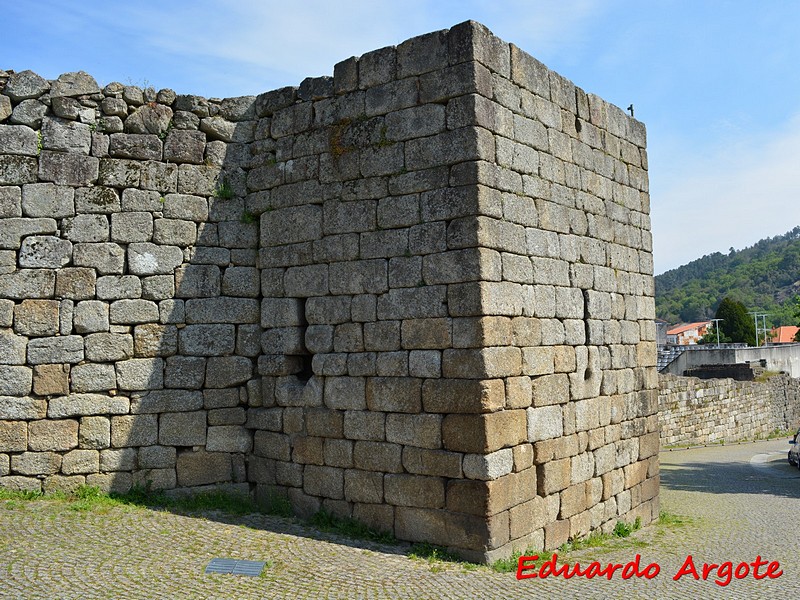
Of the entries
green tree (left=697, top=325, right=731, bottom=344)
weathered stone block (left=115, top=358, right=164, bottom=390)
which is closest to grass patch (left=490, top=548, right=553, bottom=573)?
weathered stone block (left=115, top=358, right=164, bottom=390)

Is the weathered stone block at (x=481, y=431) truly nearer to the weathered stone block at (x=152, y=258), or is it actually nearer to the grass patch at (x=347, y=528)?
the grass patch at (x=347, y=528)

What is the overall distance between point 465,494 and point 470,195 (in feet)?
8.51

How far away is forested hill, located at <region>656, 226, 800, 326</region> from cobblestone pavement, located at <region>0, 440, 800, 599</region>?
89123 mm

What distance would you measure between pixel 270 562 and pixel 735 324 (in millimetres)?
60809

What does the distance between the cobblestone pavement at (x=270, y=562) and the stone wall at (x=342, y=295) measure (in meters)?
0.49

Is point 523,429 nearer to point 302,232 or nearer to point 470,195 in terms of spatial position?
point 470,195

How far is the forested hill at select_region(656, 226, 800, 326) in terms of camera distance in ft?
334

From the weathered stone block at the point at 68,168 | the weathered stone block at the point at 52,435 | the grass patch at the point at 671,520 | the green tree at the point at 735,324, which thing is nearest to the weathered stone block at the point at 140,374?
the weathered stone block at the point at 52,435

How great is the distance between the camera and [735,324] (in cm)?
6038

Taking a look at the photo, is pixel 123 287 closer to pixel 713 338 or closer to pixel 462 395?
pixel 462 395

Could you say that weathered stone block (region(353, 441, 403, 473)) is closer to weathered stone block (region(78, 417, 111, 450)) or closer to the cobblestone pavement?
the cobblestone pavement

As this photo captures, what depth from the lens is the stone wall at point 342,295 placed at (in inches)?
267

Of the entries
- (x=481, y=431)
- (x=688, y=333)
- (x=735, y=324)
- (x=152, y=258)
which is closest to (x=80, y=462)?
(x=152, y=258)

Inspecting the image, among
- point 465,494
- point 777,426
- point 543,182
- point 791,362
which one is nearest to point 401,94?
point 543,182
